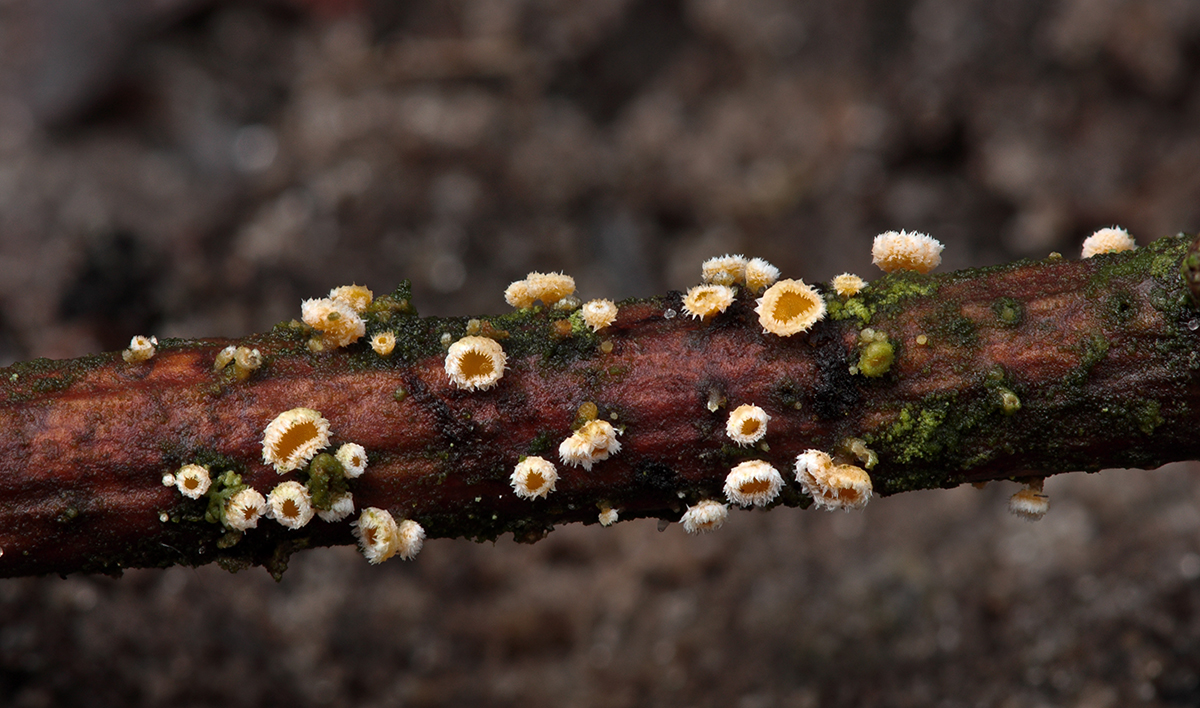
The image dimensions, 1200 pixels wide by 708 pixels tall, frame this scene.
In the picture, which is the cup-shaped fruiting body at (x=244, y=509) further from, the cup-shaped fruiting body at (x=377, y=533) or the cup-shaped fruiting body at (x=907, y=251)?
the cup-shaped fruiting body at (x=907, y=251)

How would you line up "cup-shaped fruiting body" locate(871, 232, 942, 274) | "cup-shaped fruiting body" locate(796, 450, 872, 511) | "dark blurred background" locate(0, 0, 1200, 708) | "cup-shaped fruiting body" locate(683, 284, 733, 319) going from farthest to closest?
"dark blurred background" locate(0, 0, 1200, 708) < "cup-shaped fruiting body" locate(871, 232, 942, 274) < "cup-shaped fruiting body" locate(683, 284, 733, 319) < "cup-shaped fruiting body" locate(796, 450, 872, 511)

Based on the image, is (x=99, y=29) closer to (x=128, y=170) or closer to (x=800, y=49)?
(x=128, y=170)

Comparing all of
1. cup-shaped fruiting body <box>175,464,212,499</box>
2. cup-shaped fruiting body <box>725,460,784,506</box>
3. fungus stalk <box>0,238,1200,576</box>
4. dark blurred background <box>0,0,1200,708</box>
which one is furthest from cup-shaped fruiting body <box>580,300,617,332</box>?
dark blurred background <box>0,0,1200,708</box>

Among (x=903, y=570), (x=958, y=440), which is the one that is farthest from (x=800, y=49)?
(x=958, y=440)

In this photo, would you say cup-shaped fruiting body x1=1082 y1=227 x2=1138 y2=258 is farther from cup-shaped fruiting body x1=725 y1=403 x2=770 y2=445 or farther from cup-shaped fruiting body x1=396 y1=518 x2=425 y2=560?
cup-shaped fruiting body x1=396 y1=518 x2=425 y2=560

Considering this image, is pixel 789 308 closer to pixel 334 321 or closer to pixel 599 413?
pixel 599 413
